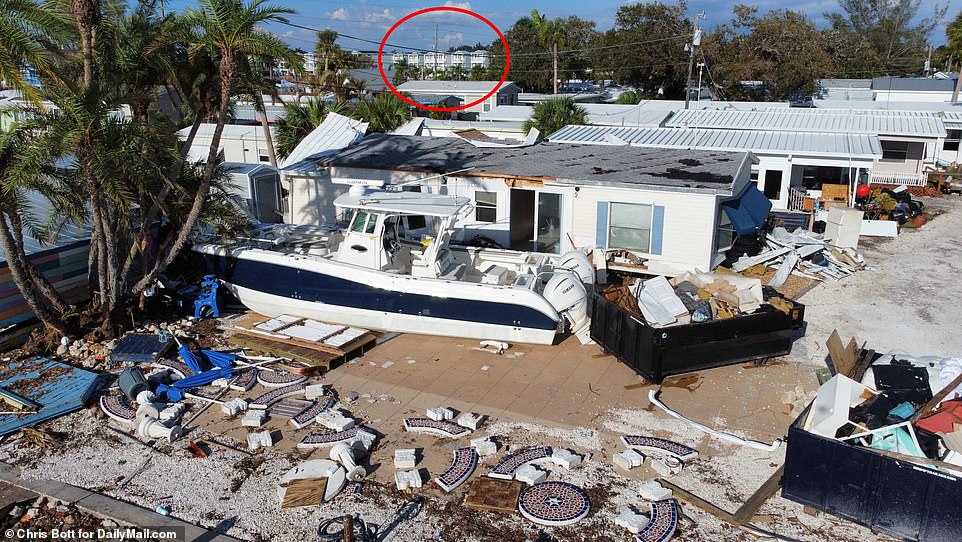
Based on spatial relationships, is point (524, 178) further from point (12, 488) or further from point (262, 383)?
point (12, 488)

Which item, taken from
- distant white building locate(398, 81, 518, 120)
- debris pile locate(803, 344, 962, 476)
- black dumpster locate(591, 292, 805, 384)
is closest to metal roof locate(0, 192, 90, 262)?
black dumpster locate(591, 292, 805, 384)

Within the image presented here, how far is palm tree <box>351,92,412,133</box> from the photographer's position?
2353cm

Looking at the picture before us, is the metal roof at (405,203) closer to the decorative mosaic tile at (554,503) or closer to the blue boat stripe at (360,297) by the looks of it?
the blue boat stripe at (360,297)

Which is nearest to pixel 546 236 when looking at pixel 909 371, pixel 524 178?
pixel 524 178

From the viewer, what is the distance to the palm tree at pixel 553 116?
27.5 metres

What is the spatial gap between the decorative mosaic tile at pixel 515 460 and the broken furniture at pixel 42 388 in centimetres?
601

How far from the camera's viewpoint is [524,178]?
47.2 feet

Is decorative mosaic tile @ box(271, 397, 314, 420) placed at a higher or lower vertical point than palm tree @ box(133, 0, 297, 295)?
lower

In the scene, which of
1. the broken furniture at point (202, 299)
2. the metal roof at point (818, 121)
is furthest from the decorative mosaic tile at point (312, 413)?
the metal roof at point (818, 121)

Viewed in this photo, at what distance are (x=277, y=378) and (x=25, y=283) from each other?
14.2ft

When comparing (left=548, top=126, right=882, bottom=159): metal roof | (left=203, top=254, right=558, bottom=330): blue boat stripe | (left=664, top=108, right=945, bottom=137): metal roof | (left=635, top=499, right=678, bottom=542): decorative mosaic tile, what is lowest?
(left=635, top=499, right=678, bottom=542): decorative mosaic tile

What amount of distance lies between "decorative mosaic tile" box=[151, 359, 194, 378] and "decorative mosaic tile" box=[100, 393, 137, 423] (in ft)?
2.91

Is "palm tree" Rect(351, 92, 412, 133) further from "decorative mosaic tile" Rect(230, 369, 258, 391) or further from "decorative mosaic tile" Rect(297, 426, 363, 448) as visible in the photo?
"decorative mosaic tile" Rect(297, 426, 363, 448)

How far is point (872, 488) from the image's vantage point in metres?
6.63
